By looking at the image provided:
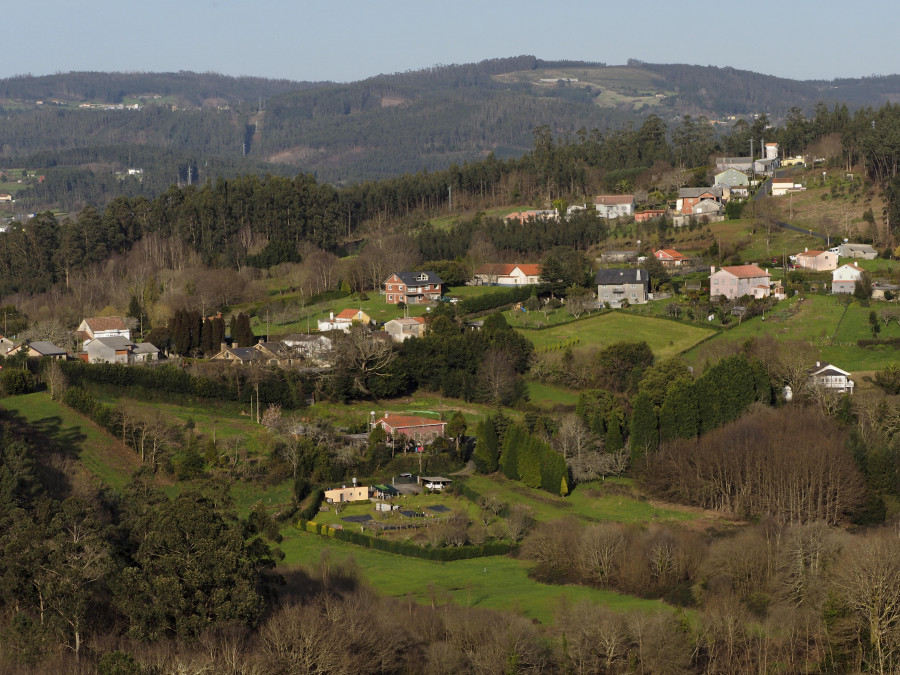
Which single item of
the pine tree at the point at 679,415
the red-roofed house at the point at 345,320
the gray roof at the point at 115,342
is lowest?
the pine tree at the point at 679,415

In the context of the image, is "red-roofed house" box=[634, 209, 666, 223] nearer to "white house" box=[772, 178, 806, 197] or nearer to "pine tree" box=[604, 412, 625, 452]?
"white house" box=[772, 178, 806, 197]

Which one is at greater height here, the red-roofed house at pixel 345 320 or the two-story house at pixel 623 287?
the two-story house at pixel 623 287

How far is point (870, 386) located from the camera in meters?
50.9

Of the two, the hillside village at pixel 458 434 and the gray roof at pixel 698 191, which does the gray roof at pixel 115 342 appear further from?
the gray roof at pixel 698 191

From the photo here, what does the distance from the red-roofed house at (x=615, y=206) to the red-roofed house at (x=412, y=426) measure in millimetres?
38356

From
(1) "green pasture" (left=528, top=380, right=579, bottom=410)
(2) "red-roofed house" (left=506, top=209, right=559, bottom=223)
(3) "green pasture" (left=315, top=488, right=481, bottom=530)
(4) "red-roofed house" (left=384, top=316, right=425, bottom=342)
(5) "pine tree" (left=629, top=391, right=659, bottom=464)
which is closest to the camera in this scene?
(3) "green pasture" (left=315, top=488, right=481, bottom=530)

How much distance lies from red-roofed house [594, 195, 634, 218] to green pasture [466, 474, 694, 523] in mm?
41812

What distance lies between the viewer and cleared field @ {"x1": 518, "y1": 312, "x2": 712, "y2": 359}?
57375 mm

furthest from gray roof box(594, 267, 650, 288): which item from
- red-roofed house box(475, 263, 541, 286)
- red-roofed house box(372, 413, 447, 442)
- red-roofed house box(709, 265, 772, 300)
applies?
red-roofed house box(372, 413, 447, 442)

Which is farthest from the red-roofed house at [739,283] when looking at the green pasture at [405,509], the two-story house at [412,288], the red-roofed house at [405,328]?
the green pasture at [405,509]

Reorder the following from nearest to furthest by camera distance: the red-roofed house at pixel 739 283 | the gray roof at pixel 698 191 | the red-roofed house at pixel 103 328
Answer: the red-roofed house at pixel 103 328 → the red-roofed house at pixel 739 283 → the gray roof at pixel 698 191

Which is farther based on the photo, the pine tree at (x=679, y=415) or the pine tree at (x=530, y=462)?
the pine tree at (x=679, y=415)

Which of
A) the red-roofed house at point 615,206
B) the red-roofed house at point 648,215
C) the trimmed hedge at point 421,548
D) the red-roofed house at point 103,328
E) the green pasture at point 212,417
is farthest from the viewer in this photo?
the red-roofed house at point 615,206

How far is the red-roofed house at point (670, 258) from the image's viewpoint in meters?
70.9
